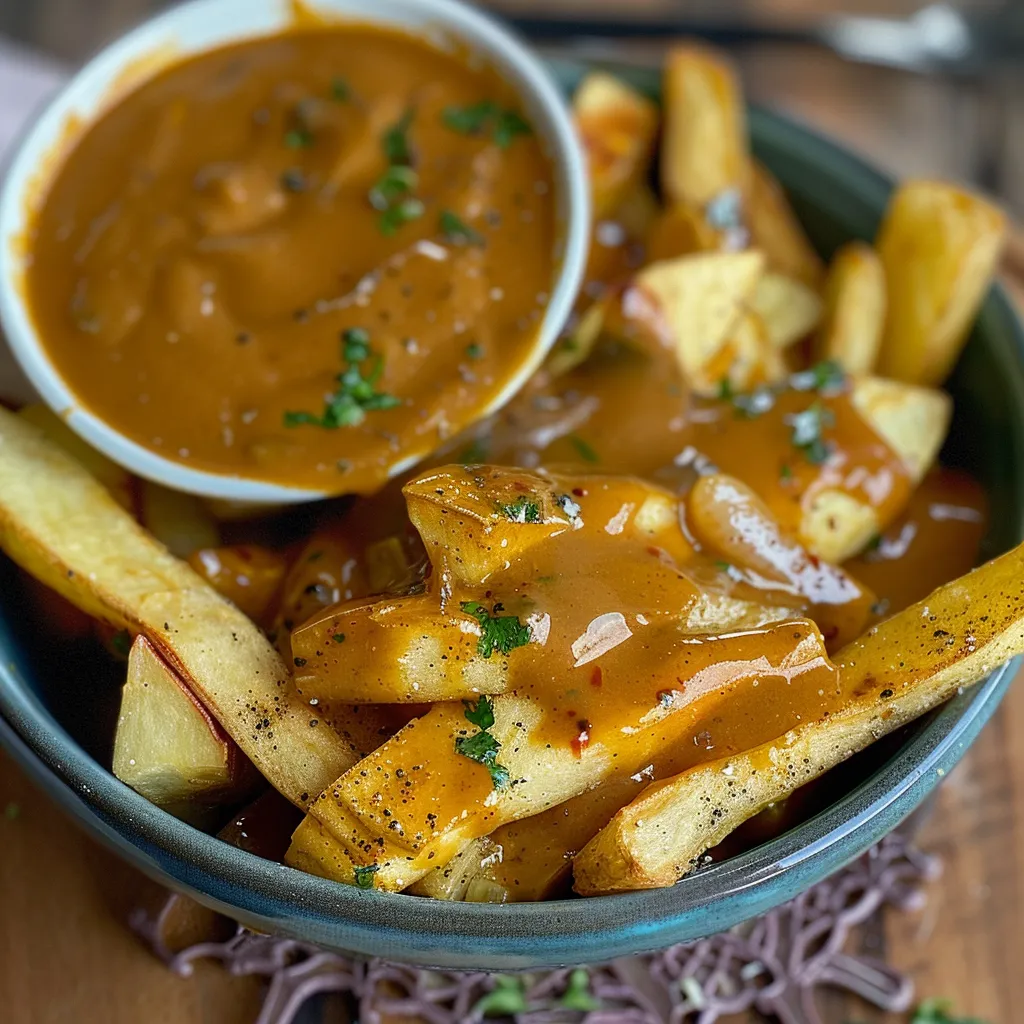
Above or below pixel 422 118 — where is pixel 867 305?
below

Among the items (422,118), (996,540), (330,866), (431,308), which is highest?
(422,118)

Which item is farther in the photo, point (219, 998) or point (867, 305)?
point (867, 305)

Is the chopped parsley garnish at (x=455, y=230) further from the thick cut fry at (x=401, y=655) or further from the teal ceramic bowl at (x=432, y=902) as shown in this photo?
the teal ceramic bowl at (x=432, y=902)

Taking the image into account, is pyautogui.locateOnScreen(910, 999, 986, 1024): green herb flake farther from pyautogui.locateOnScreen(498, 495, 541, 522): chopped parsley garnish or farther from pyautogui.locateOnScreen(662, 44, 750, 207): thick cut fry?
pyautogui.locateOnScreen(662, 44, 750, 207): thick cut fry

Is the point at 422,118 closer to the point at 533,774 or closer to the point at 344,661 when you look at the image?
the point at 344,661

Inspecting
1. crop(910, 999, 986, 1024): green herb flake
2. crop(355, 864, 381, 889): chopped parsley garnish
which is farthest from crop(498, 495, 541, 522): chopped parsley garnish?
crop(910, 999, 986, 1024): green herb flake

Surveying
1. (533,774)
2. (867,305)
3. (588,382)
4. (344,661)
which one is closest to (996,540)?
(867,305)
